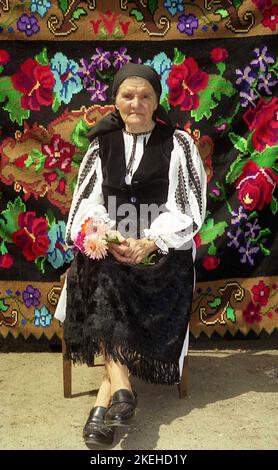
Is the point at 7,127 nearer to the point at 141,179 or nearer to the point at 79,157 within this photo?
the point at 79,157

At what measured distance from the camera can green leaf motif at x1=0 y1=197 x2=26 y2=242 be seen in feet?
14.9

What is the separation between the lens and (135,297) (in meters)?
3.65

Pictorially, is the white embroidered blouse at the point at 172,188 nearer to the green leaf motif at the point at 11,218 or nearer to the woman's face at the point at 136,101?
the woman's face at the point at 136,101

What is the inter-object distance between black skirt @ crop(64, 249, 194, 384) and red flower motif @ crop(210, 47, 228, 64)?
1.31 metres

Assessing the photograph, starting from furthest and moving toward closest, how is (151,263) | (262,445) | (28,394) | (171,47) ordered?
(171,47)
(28,394)
(151,263)
(262,445)

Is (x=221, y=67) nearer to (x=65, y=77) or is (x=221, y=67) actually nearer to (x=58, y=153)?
(x=65, y=77)

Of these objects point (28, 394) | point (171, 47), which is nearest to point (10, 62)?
point (171, 47)

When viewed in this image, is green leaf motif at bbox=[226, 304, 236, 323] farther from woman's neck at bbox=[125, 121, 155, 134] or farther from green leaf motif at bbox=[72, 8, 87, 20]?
green leaf motif at bbox=[72, 8, 87, 20]

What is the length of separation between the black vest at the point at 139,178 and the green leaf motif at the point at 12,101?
0.81 metres

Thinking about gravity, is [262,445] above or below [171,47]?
below

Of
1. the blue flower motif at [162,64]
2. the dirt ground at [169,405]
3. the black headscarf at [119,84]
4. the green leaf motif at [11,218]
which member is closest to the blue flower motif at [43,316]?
the dirt ground at [169,405]

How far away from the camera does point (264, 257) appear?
4.59 metres

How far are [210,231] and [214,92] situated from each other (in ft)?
2.84

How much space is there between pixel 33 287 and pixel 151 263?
1178mm
